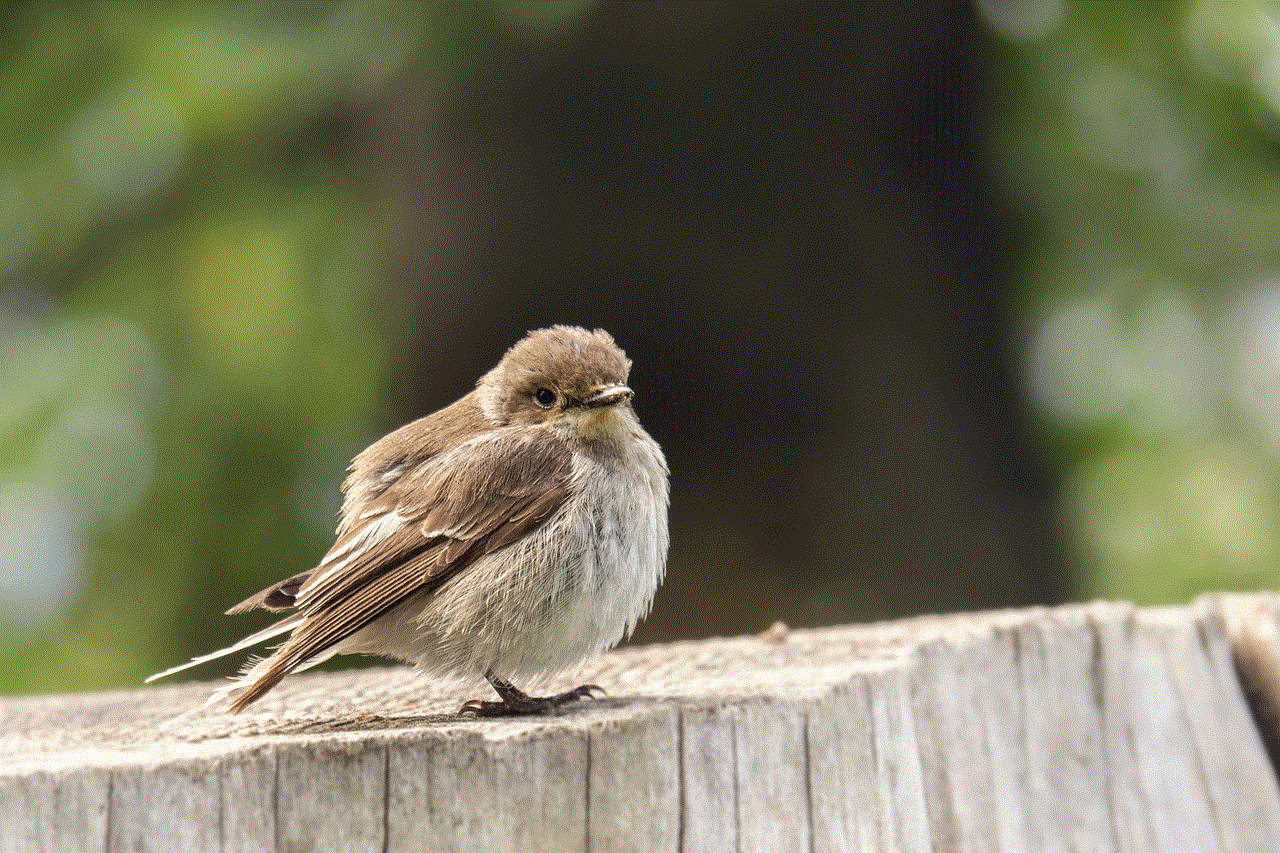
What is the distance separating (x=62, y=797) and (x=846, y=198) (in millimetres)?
6017

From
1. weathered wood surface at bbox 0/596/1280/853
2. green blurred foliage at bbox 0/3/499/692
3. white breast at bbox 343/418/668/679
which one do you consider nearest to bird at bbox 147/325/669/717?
white breast at bbox 343/418/668/679

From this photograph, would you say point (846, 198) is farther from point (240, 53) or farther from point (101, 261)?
point (101, 261)

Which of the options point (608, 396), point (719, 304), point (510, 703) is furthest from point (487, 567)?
point (719, 304)

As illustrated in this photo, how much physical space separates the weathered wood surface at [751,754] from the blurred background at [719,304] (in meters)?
2.96

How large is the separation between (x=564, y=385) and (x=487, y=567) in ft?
2.08

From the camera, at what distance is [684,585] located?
24.4 ft

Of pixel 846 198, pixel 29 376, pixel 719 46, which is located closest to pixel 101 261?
pixel 29 376

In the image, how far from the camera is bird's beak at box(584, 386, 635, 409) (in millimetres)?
3668

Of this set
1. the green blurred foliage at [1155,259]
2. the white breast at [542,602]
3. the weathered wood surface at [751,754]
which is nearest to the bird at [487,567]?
the white breast at [542,602]

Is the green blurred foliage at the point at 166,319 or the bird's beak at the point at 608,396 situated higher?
the green blurred foliage at the point at 166,319

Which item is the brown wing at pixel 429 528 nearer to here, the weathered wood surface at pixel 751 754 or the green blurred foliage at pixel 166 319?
the weathered wood surface at pixel 751 754

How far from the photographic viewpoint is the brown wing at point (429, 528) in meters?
3.21

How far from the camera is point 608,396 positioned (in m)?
3.67

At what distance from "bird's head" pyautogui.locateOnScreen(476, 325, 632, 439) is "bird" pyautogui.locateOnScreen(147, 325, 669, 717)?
0.16 ft
